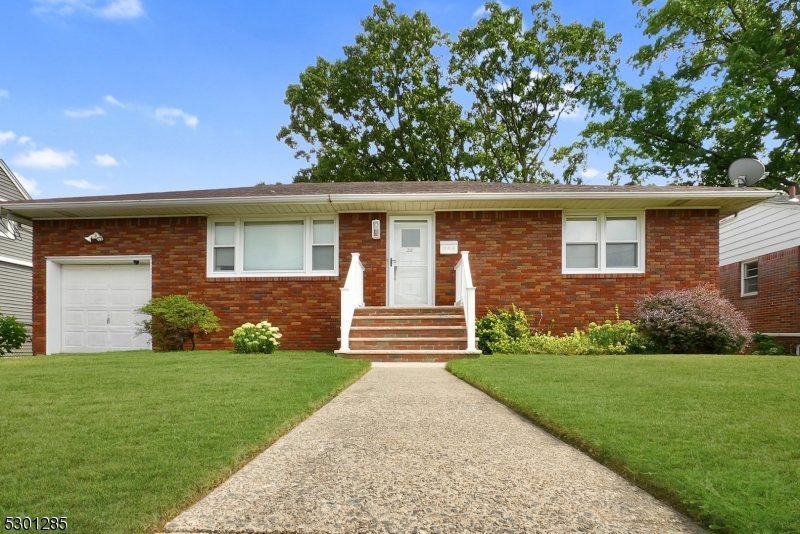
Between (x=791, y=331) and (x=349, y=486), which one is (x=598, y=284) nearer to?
(x=791, y=331)

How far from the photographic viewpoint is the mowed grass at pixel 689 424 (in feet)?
8.13

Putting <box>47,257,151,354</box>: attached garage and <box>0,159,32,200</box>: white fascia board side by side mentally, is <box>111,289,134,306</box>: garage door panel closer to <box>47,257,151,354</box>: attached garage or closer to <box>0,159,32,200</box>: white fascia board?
<box>47,257,151,354</box>: attached garage

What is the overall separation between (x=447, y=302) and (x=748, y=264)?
9.08 m

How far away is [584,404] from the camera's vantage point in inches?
179

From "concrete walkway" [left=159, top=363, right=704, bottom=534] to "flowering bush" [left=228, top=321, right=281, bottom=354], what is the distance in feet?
19.5

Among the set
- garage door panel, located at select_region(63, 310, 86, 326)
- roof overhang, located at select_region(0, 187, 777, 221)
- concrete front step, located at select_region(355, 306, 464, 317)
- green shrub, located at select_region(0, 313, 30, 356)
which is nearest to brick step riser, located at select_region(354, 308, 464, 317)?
concrete front step, located at select_region(355, 306, 464, 317)

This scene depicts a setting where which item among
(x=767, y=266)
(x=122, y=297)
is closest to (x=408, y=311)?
(x=122, y=297)

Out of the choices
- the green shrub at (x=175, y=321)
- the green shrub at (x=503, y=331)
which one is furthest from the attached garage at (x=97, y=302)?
the green shrub at (x=503, y=331)

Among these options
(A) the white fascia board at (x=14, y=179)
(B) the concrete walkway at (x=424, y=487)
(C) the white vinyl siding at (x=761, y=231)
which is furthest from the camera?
(A) the white fascia board at (x=14, y=179)

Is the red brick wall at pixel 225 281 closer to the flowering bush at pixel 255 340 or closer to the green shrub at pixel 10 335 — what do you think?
the green shrub at pixel 10 335

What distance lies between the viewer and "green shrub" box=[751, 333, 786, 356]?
Result: 37.6 ft

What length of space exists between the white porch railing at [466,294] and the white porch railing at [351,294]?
6.52 feet

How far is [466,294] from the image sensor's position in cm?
968

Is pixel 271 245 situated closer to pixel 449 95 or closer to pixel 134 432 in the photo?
pixel 134 432
